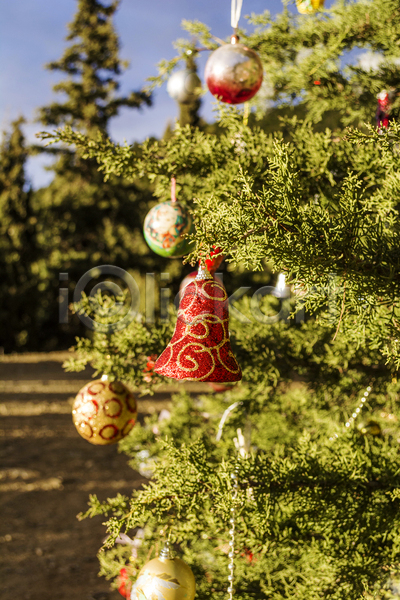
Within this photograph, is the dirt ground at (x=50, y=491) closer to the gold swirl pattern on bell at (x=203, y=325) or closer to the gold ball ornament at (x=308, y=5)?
the gold swirl pattern on bell at (x=203, y=325)

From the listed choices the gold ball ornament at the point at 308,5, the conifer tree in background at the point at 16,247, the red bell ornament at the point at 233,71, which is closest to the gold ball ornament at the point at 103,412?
the red bell ornament at the point at 233,71

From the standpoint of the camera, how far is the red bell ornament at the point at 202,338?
1456 millimetres

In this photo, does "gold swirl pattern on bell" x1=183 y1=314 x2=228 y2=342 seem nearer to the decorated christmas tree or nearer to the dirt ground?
the decorated christmas tree

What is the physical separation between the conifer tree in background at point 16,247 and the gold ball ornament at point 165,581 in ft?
44.4

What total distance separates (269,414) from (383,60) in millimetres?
2152

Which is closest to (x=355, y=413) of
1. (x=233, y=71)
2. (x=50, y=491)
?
(x=233, y=71)

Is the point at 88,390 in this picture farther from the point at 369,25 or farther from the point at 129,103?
the point at 129,103

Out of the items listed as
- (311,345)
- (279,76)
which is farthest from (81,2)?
(311,345)

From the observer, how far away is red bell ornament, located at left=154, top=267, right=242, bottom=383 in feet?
4.78

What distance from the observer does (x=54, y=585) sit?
414 centimetres

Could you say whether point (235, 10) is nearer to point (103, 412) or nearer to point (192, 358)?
point (192, 358)

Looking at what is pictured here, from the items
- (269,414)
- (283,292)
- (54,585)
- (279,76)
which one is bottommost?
(54,585)

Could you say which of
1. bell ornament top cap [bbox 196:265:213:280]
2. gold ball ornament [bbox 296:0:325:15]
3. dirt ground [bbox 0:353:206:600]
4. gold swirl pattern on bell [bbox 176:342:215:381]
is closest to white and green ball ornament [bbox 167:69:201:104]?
gold ball ornament [bbox 296:0:325:15]

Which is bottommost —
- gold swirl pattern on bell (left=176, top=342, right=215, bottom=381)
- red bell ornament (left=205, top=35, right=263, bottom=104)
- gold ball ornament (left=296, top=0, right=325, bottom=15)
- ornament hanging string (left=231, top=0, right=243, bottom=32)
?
gold swirl pattern on bell (left=176, top=342, right=215, bottom=381)
